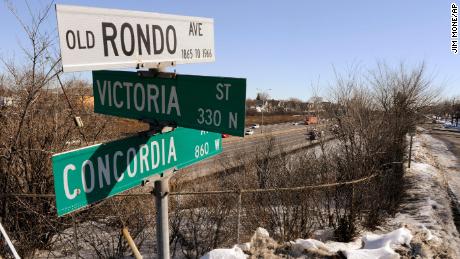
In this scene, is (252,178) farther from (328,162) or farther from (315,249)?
(315,249)

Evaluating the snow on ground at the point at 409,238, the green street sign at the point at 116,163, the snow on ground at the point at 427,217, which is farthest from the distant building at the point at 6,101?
the snow on ground at the point at 427,217

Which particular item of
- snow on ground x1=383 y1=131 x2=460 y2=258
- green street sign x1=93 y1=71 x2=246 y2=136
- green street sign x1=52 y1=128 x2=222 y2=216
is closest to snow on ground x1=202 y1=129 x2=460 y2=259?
snow on ground x1=383 y1=131 x2=460 y2=258

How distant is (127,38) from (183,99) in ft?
1.37

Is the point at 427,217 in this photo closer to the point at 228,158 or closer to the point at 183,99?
the point at 228,158

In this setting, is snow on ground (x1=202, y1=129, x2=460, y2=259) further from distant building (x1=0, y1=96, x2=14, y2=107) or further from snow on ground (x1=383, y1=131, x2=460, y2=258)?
distant building (x1=0, y1=96, x2=14, y2=107)

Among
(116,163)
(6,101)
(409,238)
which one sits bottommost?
(409,238)

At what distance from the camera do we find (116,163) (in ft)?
6.45

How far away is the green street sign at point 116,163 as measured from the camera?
171cm

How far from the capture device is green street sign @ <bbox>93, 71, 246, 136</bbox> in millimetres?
1925

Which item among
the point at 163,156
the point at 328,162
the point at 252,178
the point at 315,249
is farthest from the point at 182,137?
the point at 252,178

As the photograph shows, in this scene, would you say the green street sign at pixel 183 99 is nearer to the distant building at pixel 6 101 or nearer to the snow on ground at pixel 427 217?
the snow on ground at pixel 427 217

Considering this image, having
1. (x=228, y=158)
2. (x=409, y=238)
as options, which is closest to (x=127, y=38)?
(x=409, y=238)

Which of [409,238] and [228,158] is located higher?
[409,238]

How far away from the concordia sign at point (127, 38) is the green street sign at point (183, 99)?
0.17m
